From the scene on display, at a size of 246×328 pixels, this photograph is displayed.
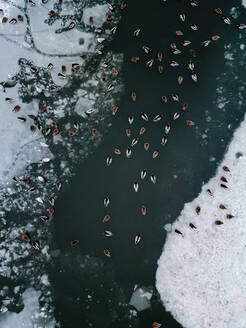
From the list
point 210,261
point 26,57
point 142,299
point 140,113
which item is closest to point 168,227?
point 210,261

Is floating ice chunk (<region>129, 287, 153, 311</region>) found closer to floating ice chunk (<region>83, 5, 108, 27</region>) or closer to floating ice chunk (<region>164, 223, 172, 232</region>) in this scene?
floating ice chunk (<region>164, 223, 172, 232</region>)

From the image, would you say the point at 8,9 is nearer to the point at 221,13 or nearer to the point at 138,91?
the point at 138,91

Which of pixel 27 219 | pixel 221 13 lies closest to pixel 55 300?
pixel 27 219

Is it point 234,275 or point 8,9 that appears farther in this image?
point 8,9

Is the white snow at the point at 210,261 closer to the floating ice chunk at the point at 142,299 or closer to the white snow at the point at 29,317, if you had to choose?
the floating ice chunk at the point at 142,299

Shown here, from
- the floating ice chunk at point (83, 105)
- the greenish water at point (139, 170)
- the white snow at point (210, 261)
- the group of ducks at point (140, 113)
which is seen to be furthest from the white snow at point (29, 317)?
the floating ice chunk at point (83, 105)

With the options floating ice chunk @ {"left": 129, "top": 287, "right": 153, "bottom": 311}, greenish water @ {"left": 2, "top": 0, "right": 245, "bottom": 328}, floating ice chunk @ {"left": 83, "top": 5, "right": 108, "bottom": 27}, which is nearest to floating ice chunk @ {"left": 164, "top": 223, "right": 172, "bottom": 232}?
greenish water @ {"left": 2, "top": 0, "right": 245, "bottom": 328}
